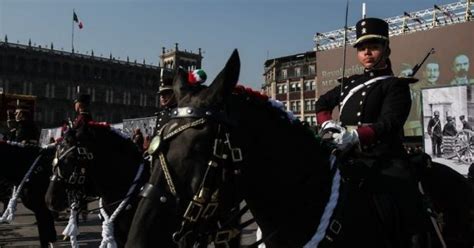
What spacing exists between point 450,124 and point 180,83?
57.1 ft

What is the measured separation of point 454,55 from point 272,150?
2955cm

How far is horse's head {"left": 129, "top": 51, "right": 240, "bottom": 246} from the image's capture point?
2.35 m

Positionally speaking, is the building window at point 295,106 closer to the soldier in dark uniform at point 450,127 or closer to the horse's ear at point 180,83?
the soldier in dark uniform at point 450,127

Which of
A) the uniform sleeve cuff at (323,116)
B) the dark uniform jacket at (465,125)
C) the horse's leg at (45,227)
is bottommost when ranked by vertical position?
the horse's leg at (45,227)

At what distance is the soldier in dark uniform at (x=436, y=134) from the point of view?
1828 centimetres

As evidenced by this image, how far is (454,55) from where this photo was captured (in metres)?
29.1

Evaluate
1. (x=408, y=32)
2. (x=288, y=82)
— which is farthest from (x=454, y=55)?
(x=288, y=82)

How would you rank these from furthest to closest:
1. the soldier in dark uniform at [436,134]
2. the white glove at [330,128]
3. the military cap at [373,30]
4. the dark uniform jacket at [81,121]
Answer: the soldier in dark uniform at [436,134], the dark uniform jacket at [81,121], the military cap at [373,30], the white glove at [330,128]

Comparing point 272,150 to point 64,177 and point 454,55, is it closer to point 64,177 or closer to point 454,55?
point 64,177

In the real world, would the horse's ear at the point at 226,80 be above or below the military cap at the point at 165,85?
below

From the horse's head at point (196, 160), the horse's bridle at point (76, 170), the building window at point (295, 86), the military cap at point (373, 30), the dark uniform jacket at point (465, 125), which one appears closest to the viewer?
the horse's head at point (196, 160)

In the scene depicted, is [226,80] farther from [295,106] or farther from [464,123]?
[295,106]

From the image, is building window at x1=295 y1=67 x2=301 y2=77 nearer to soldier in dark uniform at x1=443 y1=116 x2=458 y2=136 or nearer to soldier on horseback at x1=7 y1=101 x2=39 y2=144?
soldier in dark uniform at x1=443 y1=116 x2=458 y2=136

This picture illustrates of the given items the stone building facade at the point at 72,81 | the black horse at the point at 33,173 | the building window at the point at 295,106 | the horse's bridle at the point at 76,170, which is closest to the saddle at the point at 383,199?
the horse's bridle at the point at 76,170
